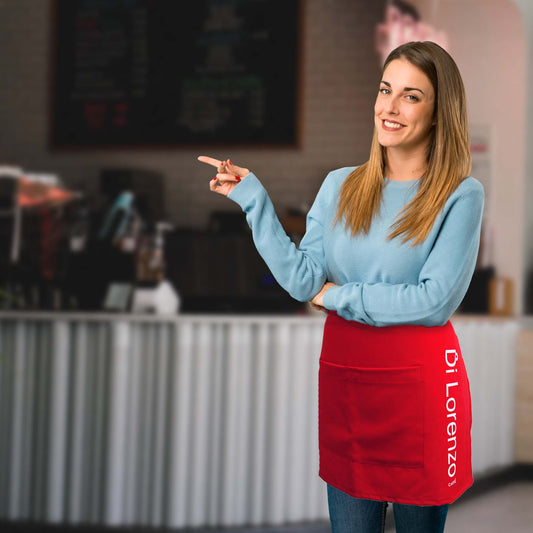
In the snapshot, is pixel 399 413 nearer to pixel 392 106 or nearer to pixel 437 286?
pixel 437 286

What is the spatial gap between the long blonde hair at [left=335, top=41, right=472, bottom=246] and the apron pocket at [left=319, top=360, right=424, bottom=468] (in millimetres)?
210

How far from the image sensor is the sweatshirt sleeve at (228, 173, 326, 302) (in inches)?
42.3

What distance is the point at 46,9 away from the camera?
3.23 metres

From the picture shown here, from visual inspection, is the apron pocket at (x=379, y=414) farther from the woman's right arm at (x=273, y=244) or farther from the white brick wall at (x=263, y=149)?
the white brick wall at (x=263, y=149)

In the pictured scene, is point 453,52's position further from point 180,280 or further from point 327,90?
point 180,280

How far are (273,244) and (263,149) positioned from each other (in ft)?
7.96

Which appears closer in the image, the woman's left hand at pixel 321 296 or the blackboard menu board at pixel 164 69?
the woman's left hand at pixel 321 296

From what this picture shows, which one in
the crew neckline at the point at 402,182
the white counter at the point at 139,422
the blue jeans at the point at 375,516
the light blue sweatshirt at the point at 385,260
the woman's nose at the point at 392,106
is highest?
the woman's nose at the point at 392,106

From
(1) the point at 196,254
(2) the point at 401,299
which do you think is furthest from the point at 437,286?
(1) the point at 196,254

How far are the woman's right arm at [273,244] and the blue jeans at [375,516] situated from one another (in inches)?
13.0

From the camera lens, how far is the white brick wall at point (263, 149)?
321 cm

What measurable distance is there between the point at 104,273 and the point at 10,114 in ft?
3.88

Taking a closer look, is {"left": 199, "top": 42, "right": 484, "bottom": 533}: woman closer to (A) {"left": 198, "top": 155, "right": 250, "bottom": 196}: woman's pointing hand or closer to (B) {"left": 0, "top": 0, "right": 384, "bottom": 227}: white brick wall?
(A) {"left": 198, "top": 155, "right": 250, "bottom": 196}: woman's pointing hand

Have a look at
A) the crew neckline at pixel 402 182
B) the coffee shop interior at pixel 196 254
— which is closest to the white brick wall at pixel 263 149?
the coffee shop interior at pixel 196 254
